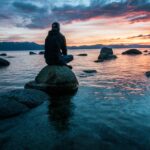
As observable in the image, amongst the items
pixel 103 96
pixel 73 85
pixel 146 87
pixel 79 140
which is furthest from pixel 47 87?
pixel 79 140

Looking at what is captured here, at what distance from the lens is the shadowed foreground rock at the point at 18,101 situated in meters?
12.0

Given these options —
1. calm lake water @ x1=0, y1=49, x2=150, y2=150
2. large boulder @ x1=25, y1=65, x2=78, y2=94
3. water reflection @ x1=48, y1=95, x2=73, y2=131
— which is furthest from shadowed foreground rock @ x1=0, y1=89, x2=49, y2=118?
large boulder @ x1=25, y1=65, x2=78, y2=94

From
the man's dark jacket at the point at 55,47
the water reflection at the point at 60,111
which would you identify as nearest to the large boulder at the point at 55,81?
the man's dark jacket at the point at 55,47

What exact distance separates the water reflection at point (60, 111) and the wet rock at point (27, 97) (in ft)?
2.54

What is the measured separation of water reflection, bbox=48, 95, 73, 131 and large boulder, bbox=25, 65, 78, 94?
5.06 feet

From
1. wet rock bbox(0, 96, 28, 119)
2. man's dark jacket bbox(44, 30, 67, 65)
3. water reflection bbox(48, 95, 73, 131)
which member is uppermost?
man's dark jacket bbox(44, 30, 67, 65)

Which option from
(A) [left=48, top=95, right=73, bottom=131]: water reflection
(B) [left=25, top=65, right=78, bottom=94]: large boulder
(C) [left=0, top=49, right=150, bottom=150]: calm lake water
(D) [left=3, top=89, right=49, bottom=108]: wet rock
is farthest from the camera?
(B) [left=25, top=65, right=78, bottom=94]: large boulder

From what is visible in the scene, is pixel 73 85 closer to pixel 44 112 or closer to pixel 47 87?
pixel 47 87

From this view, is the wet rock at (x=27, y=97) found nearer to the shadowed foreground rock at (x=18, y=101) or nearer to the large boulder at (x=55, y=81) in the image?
the shadowed foreground rock at (x=18, y=101)

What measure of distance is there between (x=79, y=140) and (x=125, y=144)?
1.60 m

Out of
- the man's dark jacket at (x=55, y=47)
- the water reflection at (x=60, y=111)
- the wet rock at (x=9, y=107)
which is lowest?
the water reflection at (x=60, y=111)

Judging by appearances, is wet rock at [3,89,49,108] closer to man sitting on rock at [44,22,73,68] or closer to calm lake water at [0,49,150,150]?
calm lake water at [0,49,150,150]

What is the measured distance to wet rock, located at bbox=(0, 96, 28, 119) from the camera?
38.8ft

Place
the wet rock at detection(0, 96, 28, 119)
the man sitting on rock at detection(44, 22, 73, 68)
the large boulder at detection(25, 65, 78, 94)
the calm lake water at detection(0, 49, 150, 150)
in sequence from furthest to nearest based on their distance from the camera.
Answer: the man sitting on rock at detection(44, 22, 73, 68) < the large boulder at detection(25, 65, 78, 94) < the wet rock at detection(0, 96, 28, 119) < the calm lake water at detection(0, 49, 150, 150)
